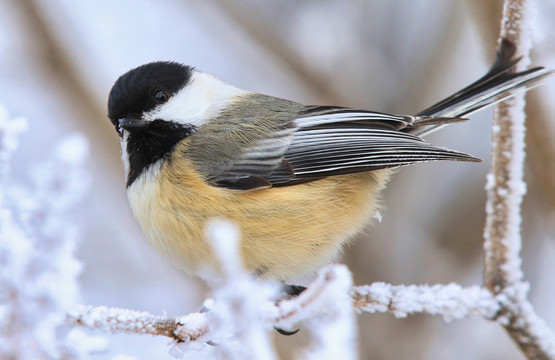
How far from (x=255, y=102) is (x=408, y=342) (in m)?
1.44

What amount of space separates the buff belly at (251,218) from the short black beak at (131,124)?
14cm

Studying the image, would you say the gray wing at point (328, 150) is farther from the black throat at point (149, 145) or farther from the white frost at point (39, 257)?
the white frost at point (39, 257)

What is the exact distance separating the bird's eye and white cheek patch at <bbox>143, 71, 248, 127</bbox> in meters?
0.02

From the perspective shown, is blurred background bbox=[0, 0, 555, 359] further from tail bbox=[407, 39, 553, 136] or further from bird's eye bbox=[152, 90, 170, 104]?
bird's eye bbox=[152, 90, 170, 104]

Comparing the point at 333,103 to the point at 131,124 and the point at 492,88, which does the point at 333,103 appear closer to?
the point at 492,88

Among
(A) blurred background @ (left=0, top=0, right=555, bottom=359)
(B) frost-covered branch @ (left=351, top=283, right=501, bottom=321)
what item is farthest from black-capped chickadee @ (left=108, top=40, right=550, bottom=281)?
(A) blurred background @ (left=0, top=0, right=555, bottom=359)

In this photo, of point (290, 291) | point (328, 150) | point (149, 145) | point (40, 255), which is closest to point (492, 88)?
point (328, 150)

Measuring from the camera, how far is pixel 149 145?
2.03m

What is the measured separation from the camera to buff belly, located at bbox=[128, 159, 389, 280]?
186 cm

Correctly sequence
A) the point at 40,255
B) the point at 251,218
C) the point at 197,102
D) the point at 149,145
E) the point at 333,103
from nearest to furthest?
the point at 40,255
the point at 251,218
the point at 149,145
the point at 197,102
the point at 333,103

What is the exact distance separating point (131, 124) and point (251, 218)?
506mm

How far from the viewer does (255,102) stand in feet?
7.55

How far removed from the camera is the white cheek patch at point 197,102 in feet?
6.77

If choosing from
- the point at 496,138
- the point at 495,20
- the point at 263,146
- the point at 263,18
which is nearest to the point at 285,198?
the point at 263,146
